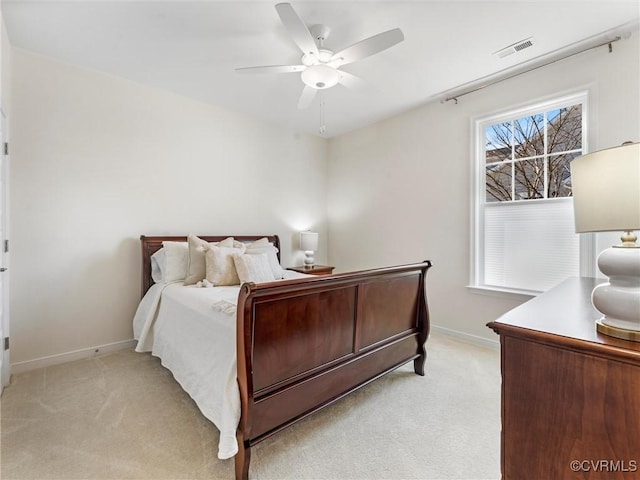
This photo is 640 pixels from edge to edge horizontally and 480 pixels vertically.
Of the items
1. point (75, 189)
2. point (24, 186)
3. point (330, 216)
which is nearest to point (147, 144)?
point (75, 189)

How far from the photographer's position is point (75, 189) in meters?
2.80

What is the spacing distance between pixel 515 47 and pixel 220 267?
3.20 m

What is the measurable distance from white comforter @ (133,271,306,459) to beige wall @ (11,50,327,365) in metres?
0.50

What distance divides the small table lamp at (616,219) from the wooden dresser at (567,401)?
67 millimetres

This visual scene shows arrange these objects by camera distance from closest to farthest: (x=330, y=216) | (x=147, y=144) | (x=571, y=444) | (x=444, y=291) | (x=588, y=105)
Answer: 1. (x=571, y=444)
2. (x=588, y=105)
3. (x=147, y=144)
4. (x=444, y=291)
5. (x=330, y=216)

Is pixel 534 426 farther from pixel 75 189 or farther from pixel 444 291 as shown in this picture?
pixel 75 189

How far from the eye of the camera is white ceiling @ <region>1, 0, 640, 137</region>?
2045 millimetres

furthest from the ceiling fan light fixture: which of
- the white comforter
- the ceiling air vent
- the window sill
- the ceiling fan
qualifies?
the window sill

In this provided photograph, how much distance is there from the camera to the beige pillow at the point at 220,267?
9.13 ft

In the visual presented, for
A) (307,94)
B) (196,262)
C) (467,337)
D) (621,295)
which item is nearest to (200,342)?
(196,262)

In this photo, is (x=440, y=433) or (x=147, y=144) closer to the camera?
(x=440, y=433)

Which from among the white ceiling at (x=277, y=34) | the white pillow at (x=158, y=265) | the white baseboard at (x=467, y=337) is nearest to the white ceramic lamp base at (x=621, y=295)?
the white ceiling at (x=277, y=34)

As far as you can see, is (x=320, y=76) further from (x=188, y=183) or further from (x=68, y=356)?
(x=68, y=356)

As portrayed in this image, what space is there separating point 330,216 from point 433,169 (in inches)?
75.2
